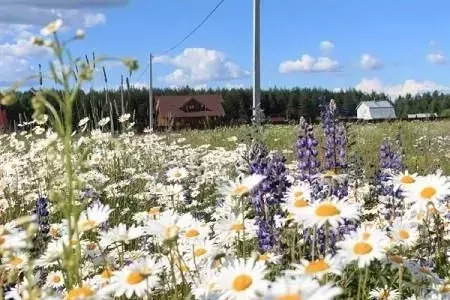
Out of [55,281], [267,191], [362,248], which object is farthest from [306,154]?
[362,248]

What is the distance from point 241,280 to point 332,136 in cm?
296

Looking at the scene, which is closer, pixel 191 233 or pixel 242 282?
pixel 242 282

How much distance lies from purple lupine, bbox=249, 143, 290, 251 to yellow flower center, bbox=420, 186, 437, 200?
1254mm

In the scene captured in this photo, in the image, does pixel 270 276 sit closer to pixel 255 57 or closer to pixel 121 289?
pixel 121 289

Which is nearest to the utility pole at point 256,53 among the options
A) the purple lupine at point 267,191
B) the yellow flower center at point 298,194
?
the purple lupine at point 267,191

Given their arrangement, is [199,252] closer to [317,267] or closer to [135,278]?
[135,278]

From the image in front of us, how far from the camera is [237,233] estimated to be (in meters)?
2.43

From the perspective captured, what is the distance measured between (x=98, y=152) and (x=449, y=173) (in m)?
4.11

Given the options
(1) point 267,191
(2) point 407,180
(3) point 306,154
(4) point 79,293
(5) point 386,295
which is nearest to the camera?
(4) point 79,293

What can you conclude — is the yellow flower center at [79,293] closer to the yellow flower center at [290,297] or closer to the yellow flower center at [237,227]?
the yellow flower center at [290,297]

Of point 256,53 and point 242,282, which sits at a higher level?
point 256,53

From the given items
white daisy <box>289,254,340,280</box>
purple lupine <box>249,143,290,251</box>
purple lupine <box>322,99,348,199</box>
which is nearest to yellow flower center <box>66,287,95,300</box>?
white daisy <box>289,254,340,280</box>

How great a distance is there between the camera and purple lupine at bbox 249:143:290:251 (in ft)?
11.2

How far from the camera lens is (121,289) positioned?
1854mm
